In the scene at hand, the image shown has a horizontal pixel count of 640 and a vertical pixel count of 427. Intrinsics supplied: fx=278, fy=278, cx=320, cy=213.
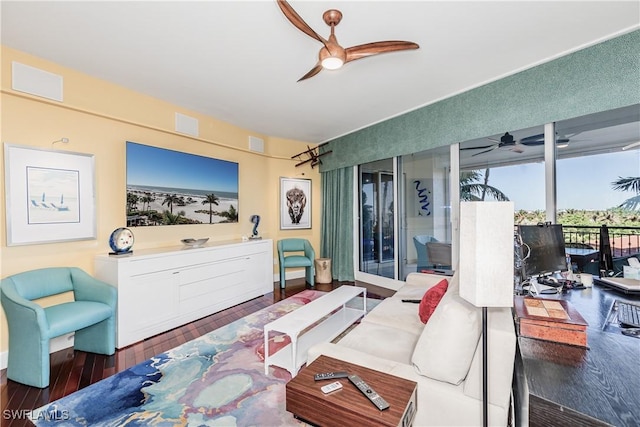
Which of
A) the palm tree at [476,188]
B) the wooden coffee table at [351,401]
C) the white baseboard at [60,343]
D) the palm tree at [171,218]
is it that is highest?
the palm tree at [476,188]

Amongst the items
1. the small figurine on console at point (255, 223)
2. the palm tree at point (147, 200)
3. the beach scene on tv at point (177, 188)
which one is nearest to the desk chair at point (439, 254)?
the small figurine on console at point (255, 223)

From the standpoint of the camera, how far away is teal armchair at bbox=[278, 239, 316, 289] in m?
4.66

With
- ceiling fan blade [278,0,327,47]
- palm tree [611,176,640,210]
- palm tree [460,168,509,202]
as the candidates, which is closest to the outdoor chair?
palm tree [460,168,509,202]

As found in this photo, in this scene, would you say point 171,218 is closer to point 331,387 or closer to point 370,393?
Result: point 331,387

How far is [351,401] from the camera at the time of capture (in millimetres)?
1105

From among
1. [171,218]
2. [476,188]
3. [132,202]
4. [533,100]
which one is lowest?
[171,218]

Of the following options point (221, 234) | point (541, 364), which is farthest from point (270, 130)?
point (541, 364)

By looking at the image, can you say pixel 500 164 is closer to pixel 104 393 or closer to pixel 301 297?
pixel 301 297

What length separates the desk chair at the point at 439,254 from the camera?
12.0 ft

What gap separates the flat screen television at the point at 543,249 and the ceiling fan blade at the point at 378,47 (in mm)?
1516

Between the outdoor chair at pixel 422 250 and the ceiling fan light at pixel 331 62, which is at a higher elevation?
the ceiling fan light at pixel 331 62

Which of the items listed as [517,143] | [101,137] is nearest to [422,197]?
[517,143]

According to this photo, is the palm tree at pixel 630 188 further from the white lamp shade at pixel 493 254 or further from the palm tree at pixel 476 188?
the white lamp shade at pixel 493 254

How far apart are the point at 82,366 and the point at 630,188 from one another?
4853mm
